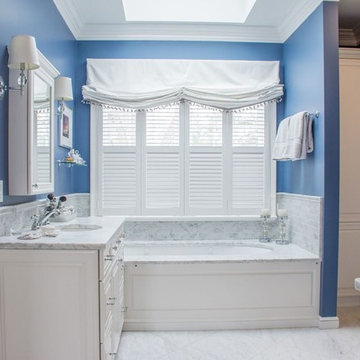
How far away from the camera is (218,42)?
3.33 metres

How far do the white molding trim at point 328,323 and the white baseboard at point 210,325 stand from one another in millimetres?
109

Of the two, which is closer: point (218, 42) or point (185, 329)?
point (185, 329)

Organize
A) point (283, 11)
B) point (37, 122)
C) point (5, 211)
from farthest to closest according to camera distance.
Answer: point (283, 11) → point (37, 122) → point (5, 211)

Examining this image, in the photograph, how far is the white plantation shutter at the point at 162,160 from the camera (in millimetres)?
3322

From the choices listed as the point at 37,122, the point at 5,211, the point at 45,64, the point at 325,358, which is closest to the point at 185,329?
the point at 325,358

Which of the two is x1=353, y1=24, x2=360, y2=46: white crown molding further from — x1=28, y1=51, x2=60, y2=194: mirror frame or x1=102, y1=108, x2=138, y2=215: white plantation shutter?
x1=28, y1=51, x2=60, y2=194: mirror frame

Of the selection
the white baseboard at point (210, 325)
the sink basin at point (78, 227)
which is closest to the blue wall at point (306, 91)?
the white baseboard at point (210, 325)

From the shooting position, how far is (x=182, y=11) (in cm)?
316

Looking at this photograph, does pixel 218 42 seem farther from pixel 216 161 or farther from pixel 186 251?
pixel 186 251

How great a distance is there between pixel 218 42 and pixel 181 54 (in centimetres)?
42

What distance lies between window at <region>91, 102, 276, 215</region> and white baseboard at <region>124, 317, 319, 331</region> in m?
1.14

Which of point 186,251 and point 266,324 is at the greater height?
point 186,251

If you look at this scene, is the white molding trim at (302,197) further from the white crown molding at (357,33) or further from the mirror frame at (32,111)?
the mirror frame at (32,111)

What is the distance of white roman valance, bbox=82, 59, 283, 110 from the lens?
127 inches
